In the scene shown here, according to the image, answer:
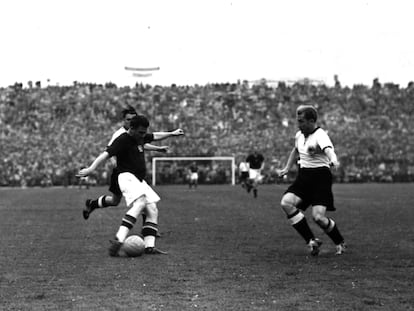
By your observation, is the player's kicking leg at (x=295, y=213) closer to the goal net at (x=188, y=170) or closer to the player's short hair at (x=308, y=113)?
the player's short hair at (x=308, y=113)

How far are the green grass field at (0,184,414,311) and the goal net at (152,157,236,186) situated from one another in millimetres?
34736

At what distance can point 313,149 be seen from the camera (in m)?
11.8

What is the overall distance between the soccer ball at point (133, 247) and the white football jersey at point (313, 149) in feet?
8.26

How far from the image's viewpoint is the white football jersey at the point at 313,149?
38.6 ft

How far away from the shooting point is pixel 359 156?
5556cm

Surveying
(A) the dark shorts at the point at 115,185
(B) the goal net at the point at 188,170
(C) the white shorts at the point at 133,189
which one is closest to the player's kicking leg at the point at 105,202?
(A) the dark shorts at the point at 115,185

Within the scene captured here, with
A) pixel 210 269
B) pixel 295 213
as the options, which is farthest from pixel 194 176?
pixel 210 269

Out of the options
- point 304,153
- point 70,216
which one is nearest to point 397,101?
point 70,216

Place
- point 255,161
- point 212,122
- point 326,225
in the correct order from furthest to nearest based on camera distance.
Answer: point 212,122
point 255,161
point 326,225

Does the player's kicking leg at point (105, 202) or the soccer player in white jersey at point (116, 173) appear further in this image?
the player's kicking leg at point (105, 202)

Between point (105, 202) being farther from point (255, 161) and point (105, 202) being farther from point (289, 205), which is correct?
point (255, 161)

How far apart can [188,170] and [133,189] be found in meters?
41.2

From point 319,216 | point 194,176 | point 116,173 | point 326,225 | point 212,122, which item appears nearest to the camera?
point 319,216

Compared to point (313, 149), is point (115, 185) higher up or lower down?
lower down
